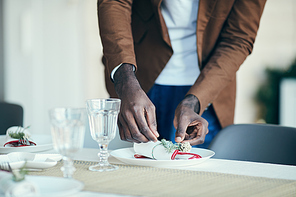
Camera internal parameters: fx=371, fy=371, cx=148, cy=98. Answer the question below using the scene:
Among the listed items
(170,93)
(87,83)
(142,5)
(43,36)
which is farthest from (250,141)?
(43,36)

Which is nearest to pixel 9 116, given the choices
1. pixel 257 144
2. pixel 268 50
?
pixel 257 144

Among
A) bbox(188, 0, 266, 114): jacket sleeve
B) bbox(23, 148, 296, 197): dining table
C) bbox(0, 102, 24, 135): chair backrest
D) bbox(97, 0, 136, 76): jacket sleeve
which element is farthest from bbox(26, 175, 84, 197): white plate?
bbox(0, 102, 24, 135): chair backrest

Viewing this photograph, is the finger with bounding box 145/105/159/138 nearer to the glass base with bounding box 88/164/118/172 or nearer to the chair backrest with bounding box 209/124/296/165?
the glass base with bounding box 88/164/118/172

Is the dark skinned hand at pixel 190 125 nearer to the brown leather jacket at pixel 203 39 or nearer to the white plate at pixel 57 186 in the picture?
the brown leather jacket at pixel 203 39

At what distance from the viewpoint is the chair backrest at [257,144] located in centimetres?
125

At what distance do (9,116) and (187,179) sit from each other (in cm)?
129

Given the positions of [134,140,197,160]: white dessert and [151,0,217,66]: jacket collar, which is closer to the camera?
[134,140,197,160]: white dessert

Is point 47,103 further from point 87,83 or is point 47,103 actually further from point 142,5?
point 142,5

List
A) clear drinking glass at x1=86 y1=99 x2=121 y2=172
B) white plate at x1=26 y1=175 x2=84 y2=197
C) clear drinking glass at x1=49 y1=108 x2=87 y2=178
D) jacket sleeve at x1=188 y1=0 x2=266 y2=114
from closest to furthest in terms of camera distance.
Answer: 1. white plate at x1=26 y1=175 x2=84 y2=197
2. clear drinking glass at x1=49 y1=108 x2=87 y2=178
3. clear drinking glass at x1=86 y1=99 x2=121 y2=172
4. jacket sleeve at x1=188 y1=0 x2=266 y2=114

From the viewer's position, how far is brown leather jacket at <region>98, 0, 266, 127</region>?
4.42 ft

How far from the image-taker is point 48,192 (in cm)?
62

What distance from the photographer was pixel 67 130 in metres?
0.71

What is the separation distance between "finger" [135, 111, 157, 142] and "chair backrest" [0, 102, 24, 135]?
988mm

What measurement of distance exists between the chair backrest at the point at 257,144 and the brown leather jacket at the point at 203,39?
0.49 feet
